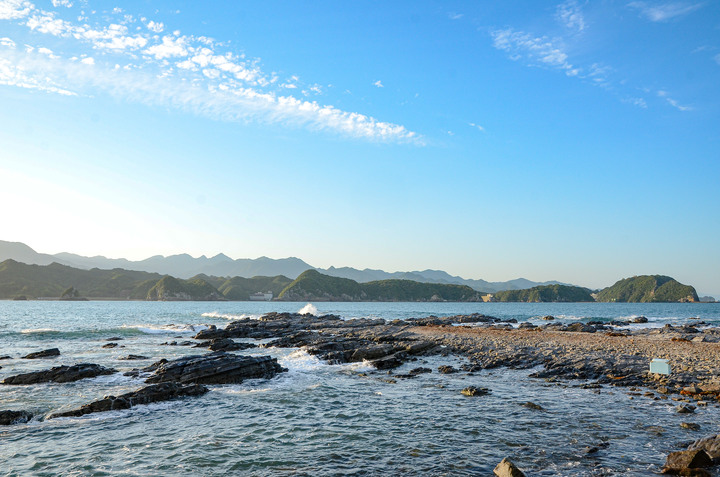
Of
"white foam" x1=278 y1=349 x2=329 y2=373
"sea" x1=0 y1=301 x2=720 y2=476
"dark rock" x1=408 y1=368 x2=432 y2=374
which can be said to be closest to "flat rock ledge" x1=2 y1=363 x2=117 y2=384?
"sea" x1=0 y1=301 x2=720 y2=476

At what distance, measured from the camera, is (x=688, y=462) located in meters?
13.1

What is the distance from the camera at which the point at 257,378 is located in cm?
3147

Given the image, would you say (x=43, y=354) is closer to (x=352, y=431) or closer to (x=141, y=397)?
(x=141, y=397)

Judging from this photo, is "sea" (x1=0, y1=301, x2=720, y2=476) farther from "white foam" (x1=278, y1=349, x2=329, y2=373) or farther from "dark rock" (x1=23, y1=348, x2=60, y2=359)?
"dark rock" (x1=23, y1=348, x2=60, y2=359)

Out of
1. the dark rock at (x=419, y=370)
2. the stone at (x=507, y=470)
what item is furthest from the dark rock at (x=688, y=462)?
the dark rock at (x=419, y=370)

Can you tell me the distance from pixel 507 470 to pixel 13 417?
23.2 m

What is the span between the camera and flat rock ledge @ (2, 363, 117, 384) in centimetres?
2923

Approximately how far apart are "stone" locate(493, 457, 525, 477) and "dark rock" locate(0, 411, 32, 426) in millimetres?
22483

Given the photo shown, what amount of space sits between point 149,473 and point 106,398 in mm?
11242

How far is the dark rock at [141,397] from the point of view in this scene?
21.6 meters

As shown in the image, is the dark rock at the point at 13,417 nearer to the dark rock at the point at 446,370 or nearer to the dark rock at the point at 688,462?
the dark rock at the point at 446,370

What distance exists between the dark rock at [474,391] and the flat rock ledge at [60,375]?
2827 cm

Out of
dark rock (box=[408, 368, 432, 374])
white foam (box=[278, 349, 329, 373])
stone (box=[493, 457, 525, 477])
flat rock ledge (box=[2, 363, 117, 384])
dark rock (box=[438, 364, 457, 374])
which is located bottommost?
white foam (box=[278, 349, 329, 373])

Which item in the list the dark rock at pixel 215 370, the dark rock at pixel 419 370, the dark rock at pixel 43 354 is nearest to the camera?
the dark rock at pixel 215 370
